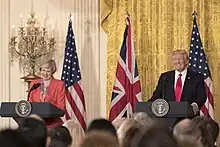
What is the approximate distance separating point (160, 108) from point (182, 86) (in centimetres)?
114

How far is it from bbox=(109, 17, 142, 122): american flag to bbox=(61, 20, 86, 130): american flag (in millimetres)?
472

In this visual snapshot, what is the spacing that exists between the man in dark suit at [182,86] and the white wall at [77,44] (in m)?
2.08

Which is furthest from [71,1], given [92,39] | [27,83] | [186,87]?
[186,87]

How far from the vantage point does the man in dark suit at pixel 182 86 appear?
6359 mm

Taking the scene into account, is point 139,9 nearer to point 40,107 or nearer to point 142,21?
point 142,21

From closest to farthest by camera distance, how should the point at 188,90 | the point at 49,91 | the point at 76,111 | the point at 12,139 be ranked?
the point at 12,139 < the point at 49,91 < the point at 188,90 < the point at 76,111

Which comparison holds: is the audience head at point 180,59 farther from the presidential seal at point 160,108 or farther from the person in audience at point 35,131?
the person in audience at point 35,131

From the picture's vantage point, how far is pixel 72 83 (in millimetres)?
7742

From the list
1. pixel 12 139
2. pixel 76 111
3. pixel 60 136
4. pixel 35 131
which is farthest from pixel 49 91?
pixel 12 139

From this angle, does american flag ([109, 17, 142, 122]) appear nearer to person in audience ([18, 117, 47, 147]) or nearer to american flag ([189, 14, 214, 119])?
american flag ([189, 14, 214, 119])

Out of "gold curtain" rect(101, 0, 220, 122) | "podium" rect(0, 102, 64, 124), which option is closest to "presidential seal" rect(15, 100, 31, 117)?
"podium" rect(0, 102, 64, 124)

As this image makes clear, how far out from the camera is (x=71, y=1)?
853cm

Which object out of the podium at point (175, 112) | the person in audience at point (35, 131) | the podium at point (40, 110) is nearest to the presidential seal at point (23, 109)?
the podium at point (40, 110)

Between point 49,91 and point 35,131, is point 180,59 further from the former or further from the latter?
point 35,131
